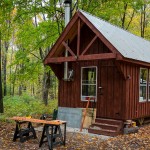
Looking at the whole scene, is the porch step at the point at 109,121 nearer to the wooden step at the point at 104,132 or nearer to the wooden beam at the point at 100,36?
the wooden step at the point at 104,132

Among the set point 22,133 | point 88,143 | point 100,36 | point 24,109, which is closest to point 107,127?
point 88,143

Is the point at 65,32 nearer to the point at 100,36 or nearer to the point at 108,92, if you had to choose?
the point at 100,36

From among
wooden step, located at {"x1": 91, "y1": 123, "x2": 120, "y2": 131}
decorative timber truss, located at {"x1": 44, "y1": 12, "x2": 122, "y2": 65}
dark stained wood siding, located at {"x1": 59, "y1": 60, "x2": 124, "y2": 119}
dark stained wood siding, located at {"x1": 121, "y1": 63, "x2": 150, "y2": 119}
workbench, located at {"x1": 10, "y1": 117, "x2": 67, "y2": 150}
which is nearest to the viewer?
workbench, located at {"x1": 10, "y1": 117, "x2": 67, "y2": 150}

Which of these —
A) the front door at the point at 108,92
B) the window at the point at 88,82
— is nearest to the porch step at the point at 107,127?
the front door at the point at 108,92

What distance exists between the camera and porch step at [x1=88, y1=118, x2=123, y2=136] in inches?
412

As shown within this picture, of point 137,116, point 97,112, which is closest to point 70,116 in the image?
point 97,112

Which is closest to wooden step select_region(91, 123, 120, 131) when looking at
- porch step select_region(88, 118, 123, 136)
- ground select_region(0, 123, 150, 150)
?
porch step select_region(88, 118, 123, 136)

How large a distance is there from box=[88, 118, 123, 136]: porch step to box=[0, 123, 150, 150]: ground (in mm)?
460

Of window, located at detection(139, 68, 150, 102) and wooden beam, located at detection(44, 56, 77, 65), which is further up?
wooden beam, located at detection(44, 56, 77, 65)

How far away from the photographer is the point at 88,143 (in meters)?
8.95

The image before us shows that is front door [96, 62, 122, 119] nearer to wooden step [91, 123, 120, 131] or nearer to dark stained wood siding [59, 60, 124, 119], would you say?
dark stained wood siding [59, 60, 124, 119]

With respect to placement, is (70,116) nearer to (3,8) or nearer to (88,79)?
(88,79)

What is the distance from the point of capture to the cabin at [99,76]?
1091 cm

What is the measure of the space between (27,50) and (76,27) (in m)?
6.71
